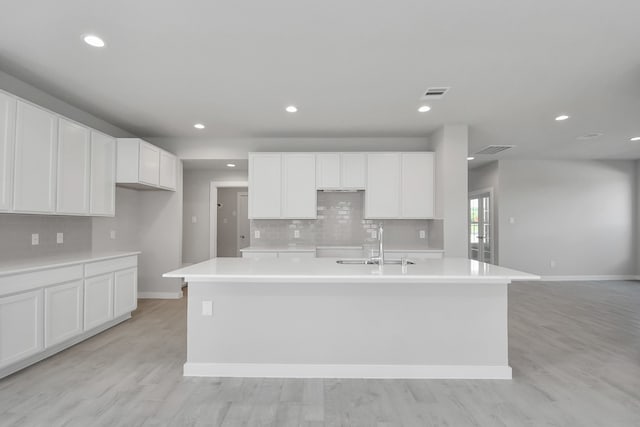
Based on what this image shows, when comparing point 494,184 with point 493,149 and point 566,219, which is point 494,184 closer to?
point 493,149

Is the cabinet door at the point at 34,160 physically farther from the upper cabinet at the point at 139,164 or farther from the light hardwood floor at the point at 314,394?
the light hardwood floor at the point at 314,394

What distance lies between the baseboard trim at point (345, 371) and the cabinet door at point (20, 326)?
1.31 meters

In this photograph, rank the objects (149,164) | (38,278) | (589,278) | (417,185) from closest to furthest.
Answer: (38,278) → (149,164) → (417,185) → (589,278)

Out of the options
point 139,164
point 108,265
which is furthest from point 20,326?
point 139,164

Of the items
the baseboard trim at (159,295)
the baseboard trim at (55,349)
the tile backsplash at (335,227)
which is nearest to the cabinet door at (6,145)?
the baseboard trim at (55,349)

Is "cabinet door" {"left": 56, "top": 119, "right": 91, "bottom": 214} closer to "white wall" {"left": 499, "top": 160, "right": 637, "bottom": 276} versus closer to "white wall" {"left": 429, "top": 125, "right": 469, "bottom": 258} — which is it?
"white wall" {"left": 429, "top": 125, "right": 469, "bottom": 258}

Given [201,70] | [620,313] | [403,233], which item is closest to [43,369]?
[201,70]

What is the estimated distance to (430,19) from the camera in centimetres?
223

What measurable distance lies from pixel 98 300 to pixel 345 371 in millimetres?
2734

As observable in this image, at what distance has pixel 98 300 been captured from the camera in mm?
3588

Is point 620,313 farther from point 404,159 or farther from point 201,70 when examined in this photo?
point 201,70

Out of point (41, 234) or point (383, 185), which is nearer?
point (41, 234)

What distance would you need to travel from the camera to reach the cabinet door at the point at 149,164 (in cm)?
432

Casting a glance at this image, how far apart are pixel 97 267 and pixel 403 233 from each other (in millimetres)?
4112
